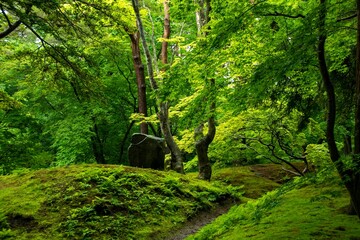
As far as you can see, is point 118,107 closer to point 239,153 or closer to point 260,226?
point 239,153

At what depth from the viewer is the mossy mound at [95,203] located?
7.04m

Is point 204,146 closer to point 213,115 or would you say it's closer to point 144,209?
point 213,115

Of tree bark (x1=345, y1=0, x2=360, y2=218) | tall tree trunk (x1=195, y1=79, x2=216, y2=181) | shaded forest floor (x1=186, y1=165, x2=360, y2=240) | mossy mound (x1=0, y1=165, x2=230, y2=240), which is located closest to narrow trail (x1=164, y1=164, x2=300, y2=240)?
mossy mound (x1=0, y1=165, x2=230, y2=240)

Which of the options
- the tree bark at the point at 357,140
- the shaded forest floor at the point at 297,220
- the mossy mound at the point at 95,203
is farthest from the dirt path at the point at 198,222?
the tree bark at the point at 357,140

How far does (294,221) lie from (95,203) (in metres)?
4.78

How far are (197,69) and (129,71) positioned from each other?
548 inches

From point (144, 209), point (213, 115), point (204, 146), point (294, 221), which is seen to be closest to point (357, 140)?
point (294, 221)

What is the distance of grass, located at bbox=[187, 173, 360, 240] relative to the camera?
4039 mm

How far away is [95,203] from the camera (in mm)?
7812

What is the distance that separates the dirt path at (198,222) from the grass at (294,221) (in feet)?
3.88

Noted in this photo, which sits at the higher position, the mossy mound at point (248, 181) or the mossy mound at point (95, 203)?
the mossy mound at point (95, 203)

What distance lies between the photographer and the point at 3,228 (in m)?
6.77

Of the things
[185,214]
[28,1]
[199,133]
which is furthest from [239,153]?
[28,1]

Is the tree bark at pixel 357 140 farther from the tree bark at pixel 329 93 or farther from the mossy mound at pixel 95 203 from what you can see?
the mossy mound at pixel 95 203
